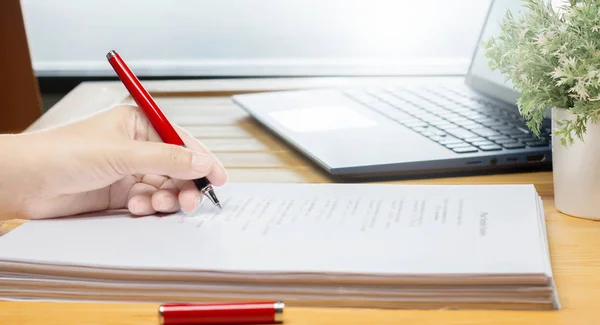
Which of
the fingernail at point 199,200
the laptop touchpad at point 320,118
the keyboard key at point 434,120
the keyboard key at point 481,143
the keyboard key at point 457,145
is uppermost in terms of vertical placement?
the fingernail at point 199,200

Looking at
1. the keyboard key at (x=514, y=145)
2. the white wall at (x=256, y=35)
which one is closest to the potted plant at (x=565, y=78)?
the keyboard key at (x=514, y=145)

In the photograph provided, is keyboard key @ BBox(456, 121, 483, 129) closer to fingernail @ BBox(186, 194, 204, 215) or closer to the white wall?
fingernail @ BBox(186, 194, 204, 215)

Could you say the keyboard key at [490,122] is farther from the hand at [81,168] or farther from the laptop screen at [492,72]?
the hand at [81,168]

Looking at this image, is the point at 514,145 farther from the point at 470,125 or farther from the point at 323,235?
the point at 323,235

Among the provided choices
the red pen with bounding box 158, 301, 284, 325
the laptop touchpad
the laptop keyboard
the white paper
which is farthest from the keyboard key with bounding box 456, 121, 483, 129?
the red pen with bounding box 158, 301, 284, 325

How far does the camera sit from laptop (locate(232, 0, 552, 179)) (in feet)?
2.47

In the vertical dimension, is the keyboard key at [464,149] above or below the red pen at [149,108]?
below

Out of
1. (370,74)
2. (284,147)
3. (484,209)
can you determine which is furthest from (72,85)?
(484,209)

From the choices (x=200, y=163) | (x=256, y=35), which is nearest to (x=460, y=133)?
(x=200, y=163)

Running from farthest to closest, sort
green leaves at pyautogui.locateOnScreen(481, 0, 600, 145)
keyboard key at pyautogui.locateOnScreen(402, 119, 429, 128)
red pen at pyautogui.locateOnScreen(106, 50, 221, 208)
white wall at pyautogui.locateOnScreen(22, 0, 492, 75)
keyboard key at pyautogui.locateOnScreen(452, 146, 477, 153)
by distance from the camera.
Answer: white wall at pyautogui.locateOnScreen(22, 0, 492, 75)
keyboard key at pyautogui.locateOnScreen(402, 119, 429, 128)
keyboard key at pyautogui.locateOnScreen(452, 146, 477, 153)
red pen at pyautogui.locateOnScreen(106, 50, 221, 208)
green leaves at pyautogui.locateOnScreen(481, 0, 600, 145)

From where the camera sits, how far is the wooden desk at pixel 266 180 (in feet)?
1.52

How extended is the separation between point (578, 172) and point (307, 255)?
259 millimetres

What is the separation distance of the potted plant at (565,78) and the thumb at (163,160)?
27 centimetres

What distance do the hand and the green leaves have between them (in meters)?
0.27
